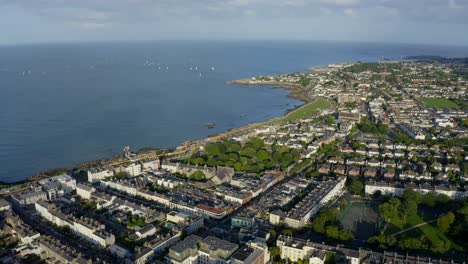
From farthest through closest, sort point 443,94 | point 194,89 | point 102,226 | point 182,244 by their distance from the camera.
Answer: point 194,89 < point 443,94 < point 102,226 < point 182,244

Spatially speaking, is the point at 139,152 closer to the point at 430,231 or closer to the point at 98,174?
the point at 98,174

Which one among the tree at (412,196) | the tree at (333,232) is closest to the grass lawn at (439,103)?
the tree at (412,196)

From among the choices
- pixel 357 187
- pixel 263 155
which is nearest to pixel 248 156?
pixel 263 155

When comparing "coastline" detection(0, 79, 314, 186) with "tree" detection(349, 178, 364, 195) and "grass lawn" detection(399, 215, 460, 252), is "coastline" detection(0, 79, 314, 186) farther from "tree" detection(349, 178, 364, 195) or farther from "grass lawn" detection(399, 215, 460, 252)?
"grass lawn" detection(399, 215, 460, 252)

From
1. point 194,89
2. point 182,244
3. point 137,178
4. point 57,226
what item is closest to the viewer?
point 182,244

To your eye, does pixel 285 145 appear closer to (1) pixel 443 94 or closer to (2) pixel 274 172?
(2) pixel 274 172

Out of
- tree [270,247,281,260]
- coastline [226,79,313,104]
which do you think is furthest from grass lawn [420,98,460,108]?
tree [270,247,281,260]

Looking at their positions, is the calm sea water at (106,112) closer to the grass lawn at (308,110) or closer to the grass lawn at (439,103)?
the grass lawn at (308,110)

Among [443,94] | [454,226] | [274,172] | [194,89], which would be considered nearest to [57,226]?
[274,172]
